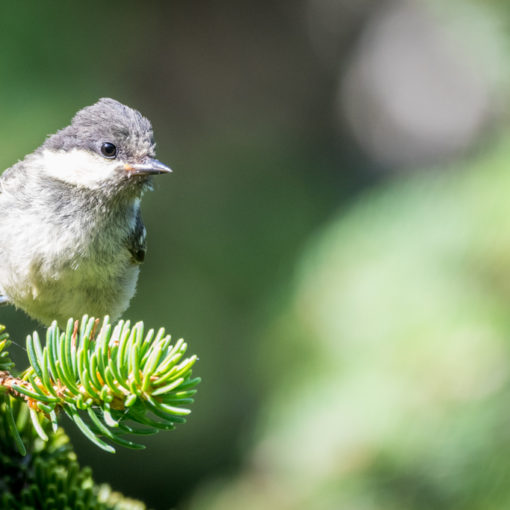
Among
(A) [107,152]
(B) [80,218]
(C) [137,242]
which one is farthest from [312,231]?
(B) [80,218]

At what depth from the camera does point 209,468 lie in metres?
5.58

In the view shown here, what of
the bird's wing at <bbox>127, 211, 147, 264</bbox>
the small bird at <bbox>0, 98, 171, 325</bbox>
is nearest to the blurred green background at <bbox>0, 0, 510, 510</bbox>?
the bird's wing at <bbox>127, 211, 147, 264</bbox>

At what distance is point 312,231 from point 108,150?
259cm

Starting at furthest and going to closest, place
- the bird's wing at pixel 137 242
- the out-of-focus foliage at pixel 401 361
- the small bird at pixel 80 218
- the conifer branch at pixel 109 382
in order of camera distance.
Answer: the bird's wing at pixel 137 242 → the small bird at pixel 80 218 → the out-of-focus foliage at pixel 401 361 → the conifer branch at pixel 109 382

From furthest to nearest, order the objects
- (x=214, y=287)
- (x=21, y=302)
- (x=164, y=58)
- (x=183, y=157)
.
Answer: (x=164, y=58) < (x=183, y=157) < (x=214, y=287) < (x=21, y=302)

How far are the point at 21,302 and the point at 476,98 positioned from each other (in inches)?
222

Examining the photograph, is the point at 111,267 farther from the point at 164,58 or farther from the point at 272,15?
the point at 272,15

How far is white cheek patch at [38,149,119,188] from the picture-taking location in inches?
121

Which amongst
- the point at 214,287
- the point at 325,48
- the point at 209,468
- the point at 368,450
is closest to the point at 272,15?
the point at 325,48

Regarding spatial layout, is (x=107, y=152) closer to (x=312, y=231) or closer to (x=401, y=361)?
(x=401, y=361)

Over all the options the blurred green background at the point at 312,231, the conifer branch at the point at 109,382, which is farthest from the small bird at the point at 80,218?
the conifer branch at the point at 109,382

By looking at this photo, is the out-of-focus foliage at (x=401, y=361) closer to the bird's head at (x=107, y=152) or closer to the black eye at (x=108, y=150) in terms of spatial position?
the bird's head at (x=107, y=152)

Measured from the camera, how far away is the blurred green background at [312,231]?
271 cm

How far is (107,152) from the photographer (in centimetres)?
308
